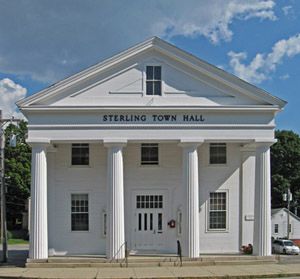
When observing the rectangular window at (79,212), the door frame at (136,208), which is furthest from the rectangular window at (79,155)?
the door frame at (136,208)

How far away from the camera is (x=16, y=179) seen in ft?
213

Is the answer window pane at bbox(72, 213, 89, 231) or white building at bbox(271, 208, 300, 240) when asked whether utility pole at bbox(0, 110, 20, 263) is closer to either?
window pane at bbox(72, 213, 89, 231)

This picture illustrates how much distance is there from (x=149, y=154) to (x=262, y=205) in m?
6.49

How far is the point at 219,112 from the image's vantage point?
2406cm

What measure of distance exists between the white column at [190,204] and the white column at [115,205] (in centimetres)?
302

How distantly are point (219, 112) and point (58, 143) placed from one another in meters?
8.12

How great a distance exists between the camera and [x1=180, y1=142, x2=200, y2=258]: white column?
23438 mm

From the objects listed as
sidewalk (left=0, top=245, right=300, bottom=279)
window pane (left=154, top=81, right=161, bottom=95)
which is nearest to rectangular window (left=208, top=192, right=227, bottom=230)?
sidewalk (left=0, top=245, right=300, bottom=279)

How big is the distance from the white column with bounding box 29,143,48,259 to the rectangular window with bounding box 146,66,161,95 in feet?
19.1

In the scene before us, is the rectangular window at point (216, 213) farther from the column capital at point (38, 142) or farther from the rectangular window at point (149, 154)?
the column capital at point (38, 142)

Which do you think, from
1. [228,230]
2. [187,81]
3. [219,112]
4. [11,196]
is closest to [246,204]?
[228,230]

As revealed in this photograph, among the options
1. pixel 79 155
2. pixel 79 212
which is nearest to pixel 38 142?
pixel 79 155

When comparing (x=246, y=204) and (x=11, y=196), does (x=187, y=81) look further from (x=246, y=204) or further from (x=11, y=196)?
(x=11, y=196)

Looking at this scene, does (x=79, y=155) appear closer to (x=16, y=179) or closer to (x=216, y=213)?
(x=216, y=213)
